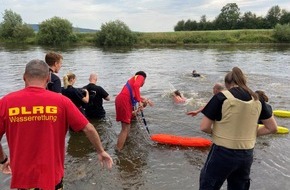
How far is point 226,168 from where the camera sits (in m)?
4.09

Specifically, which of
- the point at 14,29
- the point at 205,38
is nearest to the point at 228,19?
the point at 205,38

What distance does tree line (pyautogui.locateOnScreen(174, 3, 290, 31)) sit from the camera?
101 m

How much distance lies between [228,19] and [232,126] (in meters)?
115

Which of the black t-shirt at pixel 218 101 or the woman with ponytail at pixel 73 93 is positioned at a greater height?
the black t-shirt at pixel 218 101

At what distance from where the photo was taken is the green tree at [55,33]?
218ft

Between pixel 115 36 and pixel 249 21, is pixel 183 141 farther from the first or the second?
pixel 249 21

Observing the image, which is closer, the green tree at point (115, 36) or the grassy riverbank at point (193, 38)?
the green tree at point (115, 36)

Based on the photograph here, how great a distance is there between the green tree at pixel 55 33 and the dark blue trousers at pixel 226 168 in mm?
65451

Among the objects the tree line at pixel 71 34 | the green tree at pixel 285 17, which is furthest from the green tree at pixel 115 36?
the green tree at pixel 285 17

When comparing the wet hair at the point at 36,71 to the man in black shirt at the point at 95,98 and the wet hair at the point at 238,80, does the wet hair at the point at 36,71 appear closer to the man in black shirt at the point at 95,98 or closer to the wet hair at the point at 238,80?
the wet hair at the point at 238,80

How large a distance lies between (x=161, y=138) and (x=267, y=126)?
162 inches

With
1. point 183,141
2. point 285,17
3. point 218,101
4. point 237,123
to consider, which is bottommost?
point 183,141

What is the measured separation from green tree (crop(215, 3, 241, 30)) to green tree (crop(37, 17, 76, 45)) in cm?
6003

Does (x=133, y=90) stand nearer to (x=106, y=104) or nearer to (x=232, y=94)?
(x=232, y=94)
